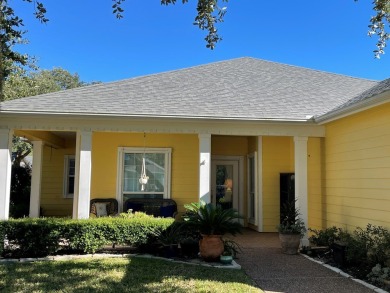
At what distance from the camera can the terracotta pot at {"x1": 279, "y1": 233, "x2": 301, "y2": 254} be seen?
8.04 meters

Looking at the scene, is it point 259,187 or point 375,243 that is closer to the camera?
point 375,243

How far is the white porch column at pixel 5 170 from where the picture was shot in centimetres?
820

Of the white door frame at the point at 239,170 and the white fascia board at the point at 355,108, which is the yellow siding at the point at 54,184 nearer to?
the white door frame at the point at 239,170

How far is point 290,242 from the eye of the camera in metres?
8.04

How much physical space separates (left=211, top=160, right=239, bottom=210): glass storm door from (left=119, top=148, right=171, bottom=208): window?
1.88m

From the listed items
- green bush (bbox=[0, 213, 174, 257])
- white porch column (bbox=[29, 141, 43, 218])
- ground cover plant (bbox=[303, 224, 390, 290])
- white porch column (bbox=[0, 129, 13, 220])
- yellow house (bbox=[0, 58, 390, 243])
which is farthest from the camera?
white porch column (bbox=[29, 141, 43, 218])

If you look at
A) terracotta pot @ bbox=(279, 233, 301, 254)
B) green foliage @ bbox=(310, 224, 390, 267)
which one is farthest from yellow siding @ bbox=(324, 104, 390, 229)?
terracotta pot @ bbox=(279, 233, 301, 254)

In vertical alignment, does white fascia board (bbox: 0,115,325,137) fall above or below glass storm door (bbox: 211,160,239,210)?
above

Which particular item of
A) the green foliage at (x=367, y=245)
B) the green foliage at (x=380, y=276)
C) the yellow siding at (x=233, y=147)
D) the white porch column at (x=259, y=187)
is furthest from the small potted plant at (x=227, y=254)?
the yellow siding at (x=233, y=147)

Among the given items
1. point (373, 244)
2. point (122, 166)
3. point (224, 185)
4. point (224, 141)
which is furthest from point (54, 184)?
point (373, 244)

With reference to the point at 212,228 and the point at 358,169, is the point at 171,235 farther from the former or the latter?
the point at 358,169

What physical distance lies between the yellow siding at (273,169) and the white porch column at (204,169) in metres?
3.37

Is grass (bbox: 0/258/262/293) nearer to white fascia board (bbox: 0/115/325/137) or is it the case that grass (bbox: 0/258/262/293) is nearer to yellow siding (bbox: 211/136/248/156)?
white fascia board (bbox: 0/115/325/137)

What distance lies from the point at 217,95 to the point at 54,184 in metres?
7.37
